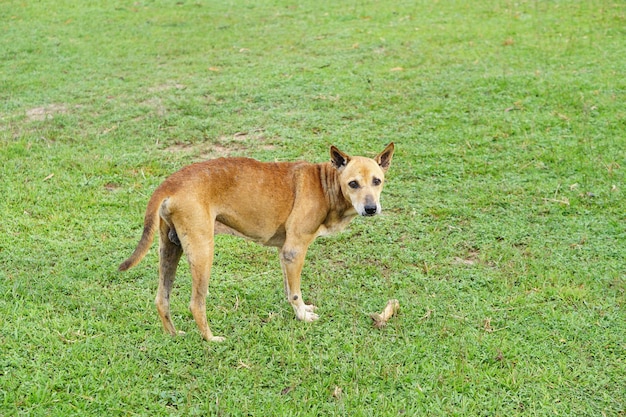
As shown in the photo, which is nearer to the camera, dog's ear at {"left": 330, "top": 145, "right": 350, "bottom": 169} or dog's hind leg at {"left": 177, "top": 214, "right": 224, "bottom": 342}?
dog's hind leg at {"left": 177, "top": 214, "right": 224, "bottom": 342}

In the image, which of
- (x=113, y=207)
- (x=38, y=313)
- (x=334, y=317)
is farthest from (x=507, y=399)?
(x=113, y=207)

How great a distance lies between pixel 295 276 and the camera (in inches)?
202

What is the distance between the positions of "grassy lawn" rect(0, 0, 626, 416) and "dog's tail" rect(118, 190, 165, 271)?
0.73 m

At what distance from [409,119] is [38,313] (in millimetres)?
5632

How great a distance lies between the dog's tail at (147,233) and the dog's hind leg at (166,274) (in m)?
0.33

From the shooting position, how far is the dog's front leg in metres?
5.10

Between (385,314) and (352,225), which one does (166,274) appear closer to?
(385,314)

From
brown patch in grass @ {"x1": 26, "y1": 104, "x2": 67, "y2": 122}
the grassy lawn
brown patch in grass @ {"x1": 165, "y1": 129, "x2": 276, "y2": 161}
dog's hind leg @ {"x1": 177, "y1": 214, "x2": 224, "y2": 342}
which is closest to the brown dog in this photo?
dog's hind leg @ {"x1": 177, "y1": 214, "x2": 224, "y2": 342}

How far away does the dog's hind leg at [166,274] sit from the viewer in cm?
482

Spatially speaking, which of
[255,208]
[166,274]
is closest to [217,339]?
[166,274]

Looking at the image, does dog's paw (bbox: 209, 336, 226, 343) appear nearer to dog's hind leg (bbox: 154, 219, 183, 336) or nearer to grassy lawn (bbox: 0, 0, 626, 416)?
grassy lawn (bbox: 0, 0, 626, 416)

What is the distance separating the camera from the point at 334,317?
17.2ft

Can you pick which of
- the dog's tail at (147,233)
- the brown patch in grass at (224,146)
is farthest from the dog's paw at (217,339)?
the brown patch in grass at (224,146)

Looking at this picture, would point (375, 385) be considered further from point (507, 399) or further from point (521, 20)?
point (521, 20)
